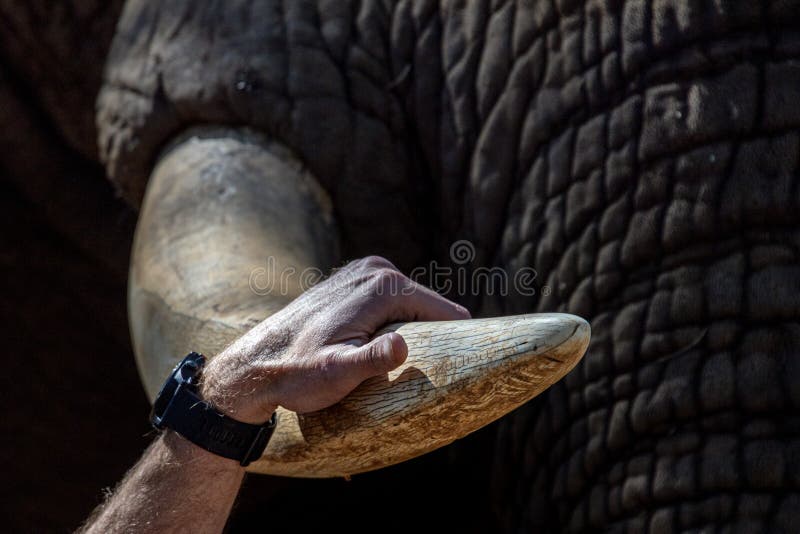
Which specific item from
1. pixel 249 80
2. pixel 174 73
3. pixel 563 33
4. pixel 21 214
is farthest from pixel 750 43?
pixel 21 214

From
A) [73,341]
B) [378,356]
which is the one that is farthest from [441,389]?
[73,341]

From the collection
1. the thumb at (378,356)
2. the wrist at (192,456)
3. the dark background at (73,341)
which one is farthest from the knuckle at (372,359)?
the dark background at (73,341)

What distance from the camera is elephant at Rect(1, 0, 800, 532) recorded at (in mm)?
1633

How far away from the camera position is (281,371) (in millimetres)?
1300

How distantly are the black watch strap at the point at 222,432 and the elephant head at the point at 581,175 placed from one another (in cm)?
61

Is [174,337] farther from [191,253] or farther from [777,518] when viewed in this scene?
[777,518]

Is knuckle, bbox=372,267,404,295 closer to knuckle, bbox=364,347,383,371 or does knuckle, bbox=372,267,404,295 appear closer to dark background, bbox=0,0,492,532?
knuckle, bbox=364,347,383,371

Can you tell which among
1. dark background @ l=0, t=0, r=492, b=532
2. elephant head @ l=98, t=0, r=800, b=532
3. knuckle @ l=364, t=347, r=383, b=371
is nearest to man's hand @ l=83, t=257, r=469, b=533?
knuckle @ l=364, t=347, r=383, b=371

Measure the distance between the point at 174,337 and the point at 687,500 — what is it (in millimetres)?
739

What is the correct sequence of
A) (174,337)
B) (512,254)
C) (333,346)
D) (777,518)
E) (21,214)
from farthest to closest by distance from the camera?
(21,214)
(512,254)
(174,337)
(777,518)
(333,346)

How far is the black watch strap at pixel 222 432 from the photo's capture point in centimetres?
136

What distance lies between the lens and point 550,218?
190 centimetres

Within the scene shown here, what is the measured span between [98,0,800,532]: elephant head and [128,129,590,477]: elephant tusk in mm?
40

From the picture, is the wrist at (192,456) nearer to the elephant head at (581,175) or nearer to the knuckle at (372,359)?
the knuckle at (372,359)
